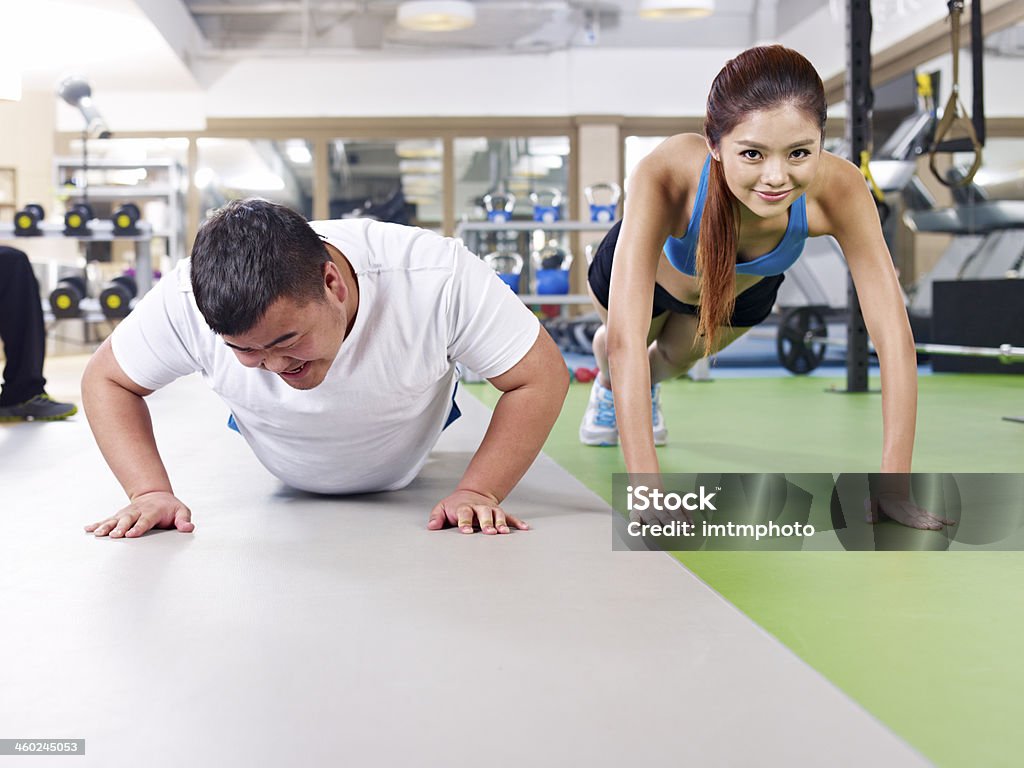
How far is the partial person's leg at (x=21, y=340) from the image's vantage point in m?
3.57

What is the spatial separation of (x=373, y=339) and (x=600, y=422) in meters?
1.38

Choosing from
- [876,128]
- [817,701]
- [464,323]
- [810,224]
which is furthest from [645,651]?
[876,128]

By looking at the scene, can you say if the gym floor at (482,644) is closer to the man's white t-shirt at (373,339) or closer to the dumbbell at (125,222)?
the man's white t-shirt at (373,339)

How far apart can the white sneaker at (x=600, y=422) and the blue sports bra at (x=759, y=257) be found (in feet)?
2.72

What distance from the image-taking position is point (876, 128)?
845 centimetres

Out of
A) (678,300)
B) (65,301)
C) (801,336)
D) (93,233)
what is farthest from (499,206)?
(678,300)

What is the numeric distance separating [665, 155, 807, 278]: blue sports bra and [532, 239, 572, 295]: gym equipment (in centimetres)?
361

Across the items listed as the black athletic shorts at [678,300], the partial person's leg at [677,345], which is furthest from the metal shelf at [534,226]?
the black athletic shorts at [678,300]

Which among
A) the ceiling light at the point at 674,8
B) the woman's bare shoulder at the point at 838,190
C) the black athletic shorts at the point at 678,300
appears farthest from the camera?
the ceiling light at the point at 674,8

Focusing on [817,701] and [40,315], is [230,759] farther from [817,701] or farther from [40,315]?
[40,315]

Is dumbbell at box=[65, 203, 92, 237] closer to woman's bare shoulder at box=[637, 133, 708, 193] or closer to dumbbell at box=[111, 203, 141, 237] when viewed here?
dumbbell at box=[111, 203, 141, 237]

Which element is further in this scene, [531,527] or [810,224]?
[810,224]

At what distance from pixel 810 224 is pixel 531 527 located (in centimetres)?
75

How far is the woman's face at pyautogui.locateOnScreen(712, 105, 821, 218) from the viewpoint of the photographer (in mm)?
1560
